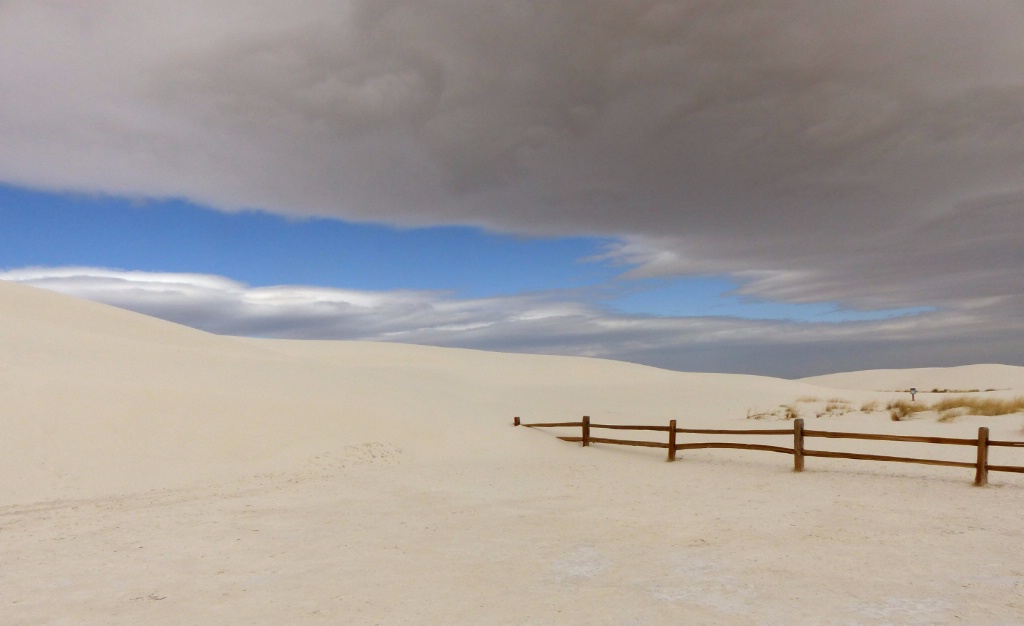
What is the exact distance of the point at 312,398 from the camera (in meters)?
21.4

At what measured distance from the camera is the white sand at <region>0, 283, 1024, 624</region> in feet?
23.0

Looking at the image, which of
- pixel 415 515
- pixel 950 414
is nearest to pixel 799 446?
pixel 415 515

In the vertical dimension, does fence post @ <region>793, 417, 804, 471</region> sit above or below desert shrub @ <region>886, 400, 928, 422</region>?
below

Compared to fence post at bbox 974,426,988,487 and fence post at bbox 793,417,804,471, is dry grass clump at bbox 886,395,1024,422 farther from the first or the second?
fence post at bbox 974,426,988,487

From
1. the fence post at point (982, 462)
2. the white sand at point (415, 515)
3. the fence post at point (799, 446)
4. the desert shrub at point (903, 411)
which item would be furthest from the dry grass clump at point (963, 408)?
the fence post at point (982, 462)

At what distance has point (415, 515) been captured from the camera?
450 inches

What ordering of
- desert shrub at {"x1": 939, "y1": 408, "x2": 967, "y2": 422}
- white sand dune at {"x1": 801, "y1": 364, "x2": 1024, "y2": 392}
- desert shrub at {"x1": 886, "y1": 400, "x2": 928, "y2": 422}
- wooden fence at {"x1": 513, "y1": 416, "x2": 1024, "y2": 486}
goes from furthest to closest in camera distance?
white sand dune at {"x1": 801, "y1": 364, "x2": 1024, "y2": 392} < desert shrub at {"x1": 886, "y1": 400, "x2": 928, "y2": 422} < desert shrub at {"x1": 939, "y1": 408, "x2": 967, "y2": 422} < wooden fence at {"x1": 513, "y1": 416, "x2": 1024, "y2": 486}

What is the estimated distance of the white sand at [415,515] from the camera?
7.01 m

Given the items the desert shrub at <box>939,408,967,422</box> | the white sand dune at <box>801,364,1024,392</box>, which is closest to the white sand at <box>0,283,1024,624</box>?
the desert shrub at <box>939,408,967,422</box>

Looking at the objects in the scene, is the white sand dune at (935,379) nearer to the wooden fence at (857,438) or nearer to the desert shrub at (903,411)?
the desert shrub at (903,411)

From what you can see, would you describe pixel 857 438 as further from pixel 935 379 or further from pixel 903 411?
pixel 935 379

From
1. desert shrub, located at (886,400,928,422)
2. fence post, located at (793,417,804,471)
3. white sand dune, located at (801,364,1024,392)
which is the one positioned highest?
white sand dune, located at (801,364,1024,392)

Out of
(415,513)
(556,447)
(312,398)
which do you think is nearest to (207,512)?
(415,513)

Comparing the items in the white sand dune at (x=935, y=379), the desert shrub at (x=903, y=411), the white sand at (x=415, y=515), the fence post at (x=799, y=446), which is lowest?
the white sand at (x=415, y=515)
